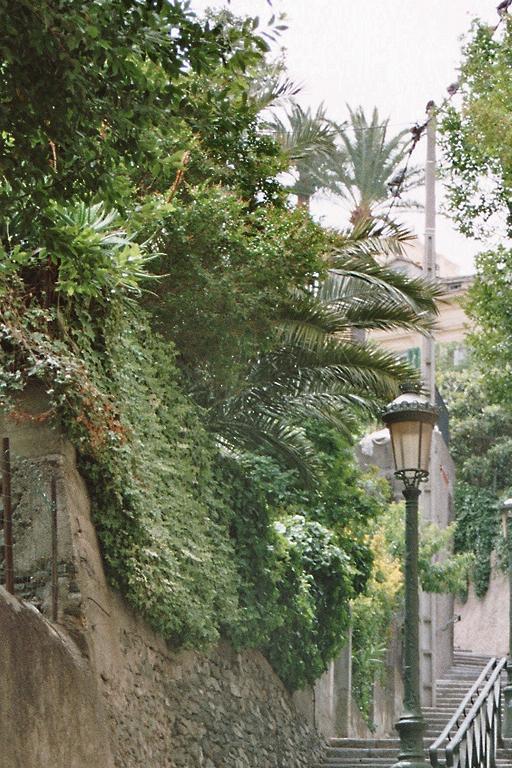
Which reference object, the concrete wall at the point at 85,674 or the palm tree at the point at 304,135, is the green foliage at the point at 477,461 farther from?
the concrete wall at the point at 85,674

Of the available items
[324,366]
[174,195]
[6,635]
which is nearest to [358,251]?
[324,366]

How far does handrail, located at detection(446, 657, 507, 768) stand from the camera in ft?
47.5

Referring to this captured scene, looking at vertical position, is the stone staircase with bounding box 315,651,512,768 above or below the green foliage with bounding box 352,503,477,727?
below

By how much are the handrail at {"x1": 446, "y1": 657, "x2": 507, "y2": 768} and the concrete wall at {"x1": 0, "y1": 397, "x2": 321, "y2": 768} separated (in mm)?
2453

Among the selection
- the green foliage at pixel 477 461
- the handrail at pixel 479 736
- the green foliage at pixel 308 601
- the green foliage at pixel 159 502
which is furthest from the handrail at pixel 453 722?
the green foliage at pixel 477 461

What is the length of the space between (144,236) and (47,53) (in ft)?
23.4

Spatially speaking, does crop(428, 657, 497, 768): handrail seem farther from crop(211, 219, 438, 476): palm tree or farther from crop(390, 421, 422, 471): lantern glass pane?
crop(211, 219, 438, 476): palm tree

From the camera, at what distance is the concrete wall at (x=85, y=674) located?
1109cm

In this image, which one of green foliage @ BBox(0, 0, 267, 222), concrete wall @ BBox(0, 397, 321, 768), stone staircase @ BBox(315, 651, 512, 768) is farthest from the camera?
stone staircase @ BBox(315, 651, 512, 768)

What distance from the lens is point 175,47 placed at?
916 centimetres

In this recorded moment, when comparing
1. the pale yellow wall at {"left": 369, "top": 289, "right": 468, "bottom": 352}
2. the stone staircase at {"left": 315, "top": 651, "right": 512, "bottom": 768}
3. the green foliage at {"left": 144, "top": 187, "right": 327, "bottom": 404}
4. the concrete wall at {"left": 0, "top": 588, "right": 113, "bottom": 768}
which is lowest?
the stone staircase at {"left": 315, "top": 651, "right": 512, "bottom": 768}

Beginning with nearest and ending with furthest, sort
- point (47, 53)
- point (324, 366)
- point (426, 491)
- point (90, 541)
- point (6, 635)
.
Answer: point (47, 53)
point (6, 635)
point (90, 541)
point (324, 366)
point (426, 491)

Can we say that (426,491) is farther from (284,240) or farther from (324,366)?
(284,240)

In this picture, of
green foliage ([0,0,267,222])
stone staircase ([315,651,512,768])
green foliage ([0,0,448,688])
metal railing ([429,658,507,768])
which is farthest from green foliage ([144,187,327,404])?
green foliage ([0,0,267,222])
